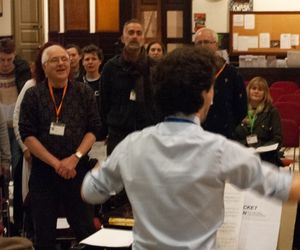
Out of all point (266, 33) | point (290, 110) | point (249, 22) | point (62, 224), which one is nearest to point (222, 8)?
point (249, 22)

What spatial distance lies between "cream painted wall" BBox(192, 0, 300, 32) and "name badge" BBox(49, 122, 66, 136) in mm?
10950

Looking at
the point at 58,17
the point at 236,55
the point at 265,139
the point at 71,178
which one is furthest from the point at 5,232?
the point at 58,17

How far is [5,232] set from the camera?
4172mm

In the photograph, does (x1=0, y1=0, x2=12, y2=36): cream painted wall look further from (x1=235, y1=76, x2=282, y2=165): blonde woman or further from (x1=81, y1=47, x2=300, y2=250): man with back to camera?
A: (x1=81, y1=47, x2=300, y2=250): man with back to camera

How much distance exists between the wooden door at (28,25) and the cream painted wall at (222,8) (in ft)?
11.3

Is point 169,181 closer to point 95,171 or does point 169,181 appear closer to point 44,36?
point 95,171

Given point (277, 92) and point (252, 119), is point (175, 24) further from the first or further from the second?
point (252, 119)

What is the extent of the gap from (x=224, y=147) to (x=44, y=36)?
13.5 metres

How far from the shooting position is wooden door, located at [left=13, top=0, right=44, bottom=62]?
47.6ft

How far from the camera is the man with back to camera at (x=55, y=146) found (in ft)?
11.5

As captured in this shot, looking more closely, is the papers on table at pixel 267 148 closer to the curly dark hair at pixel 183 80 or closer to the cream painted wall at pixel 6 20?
the curly dark hair at pixel 183 80

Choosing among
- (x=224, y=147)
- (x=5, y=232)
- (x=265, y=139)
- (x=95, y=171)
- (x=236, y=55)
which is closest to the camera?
(x=224, y=147)

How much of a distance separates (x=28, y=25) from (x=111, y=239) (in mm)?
12384

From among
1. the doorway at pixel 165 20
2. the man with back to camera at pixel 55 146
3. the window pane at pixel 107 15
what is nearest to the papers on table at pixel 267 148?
the man with back to camera at pixel 55 146
